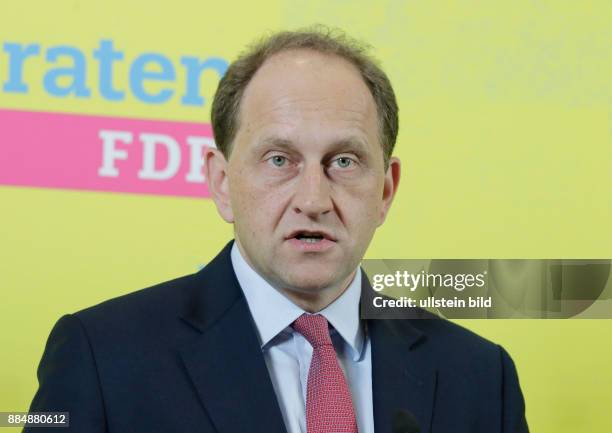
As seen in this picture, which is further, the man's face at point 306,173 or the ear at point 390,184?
the ear at point 390,184

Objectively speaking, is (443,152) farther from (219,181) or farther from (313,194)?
(313,194)

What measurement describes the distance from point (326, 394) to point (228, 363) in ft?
0.57

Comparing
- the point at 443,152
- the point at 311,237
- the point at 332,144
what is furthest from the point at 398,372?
the point at 443,152

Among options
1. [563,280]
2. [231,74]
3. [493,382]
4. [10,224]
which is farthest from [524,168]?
[10,224]

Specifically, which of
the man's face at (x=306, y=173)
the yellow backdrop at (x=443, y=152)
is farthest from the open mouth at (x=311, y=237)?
the yellow backdrop at (x=443, y=152)

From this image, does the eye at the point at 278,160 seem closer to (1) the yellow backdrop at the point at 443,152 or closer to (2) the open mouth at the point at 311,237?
(2) the open mouth at the point at 311,237

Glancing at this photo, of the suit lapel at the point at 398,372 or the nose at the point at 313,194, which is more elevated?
the nose at the point at 313,194

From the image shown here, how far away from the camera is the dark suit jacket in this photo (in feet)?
4.99

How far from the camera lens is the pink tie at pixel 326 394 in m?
1.55

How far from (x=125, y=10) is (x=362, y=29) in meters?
0.60

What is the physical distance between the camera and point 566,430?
2494 millimetres

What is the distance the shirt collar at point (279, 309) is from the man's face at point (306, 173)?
22mm

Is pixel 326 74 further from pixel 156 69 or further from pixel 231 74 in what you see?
pixel 156 69

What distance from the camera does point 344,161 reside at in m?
1.64
